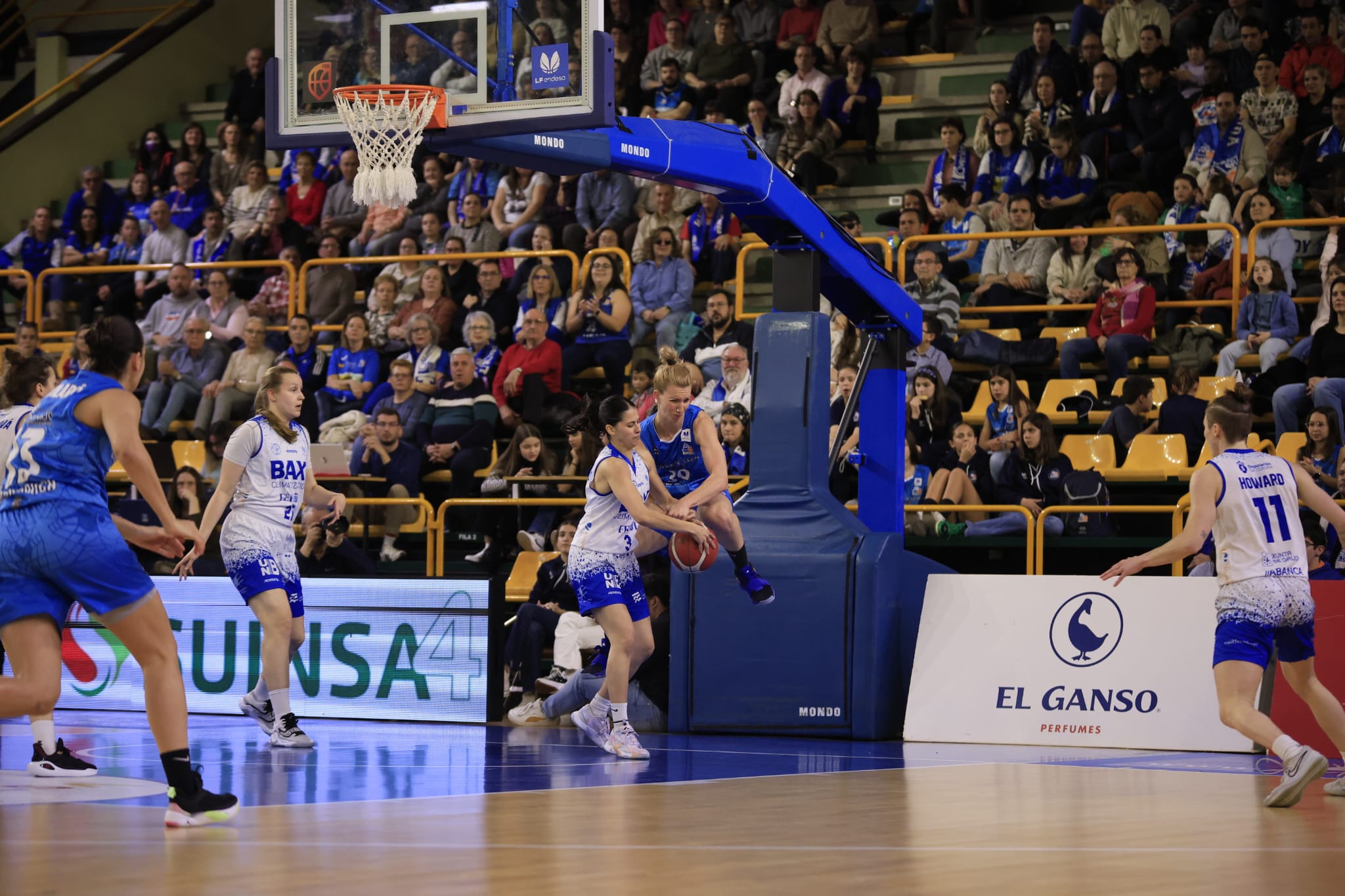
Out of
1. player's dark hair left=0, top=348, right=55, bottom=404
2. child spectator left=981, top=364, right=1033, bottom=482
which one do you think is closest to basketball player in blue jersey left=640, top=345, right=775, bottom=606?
player's dark hair left=0, top=348, right=55, bottom=404

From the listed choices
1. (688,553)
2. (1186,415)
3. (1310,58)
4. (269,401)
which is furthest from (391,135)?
(1310,58)

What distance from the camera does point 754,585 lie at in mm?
10641

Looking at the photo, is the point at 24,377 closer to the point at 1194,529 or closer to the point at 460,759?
the point at 460,759

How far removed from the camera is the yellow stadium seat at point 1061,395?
1496 centimetres

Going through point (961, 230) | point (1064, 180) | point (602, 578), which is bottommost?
point (602, 578)

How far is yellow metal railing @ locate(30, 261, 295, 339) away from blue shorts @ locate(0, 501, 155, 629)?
40.1 ft

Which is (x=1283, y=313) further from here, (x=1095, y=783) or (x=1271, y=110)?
(x=1095, y=783)

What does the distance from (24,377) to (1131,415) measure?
359 inches

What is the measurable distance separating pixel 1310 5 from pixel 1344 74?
45.0 inches

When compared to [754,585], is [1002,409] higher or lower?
higher

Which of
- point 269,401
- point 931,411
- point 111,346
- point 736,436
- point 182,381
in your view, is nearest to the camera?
point 111,346

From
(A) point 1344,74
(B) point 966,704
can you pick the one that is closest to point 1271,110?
(A) point 1344,74

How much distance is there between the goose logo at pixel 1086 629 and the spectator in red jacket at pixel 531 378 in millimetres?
6411

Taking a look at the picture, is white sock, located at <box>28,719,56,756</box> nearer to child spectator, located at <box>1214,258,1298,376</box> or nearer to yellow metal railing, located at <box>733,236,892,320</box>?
yellow metal railing, located at <box>733,236,892,320</box>
